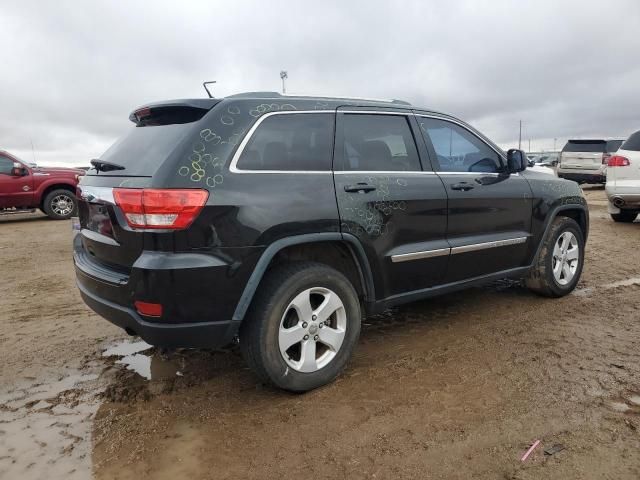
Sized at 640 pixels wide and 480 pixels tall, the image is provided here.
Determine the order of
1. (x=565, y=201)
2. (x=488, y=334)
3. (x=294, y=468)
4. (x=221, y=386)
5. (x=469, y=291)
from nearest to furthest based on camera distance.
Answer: (x=294, y=468) → (x=221, y=386) → (x=488, y=334) → (x=565, y=201) → (x=469, y=291)

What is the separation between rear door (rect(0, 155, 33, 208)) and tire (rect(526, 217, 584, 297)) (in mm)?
11098

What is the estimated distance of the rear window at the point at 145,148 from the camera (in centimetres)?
269

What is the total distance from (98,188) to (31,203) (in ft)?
33.5

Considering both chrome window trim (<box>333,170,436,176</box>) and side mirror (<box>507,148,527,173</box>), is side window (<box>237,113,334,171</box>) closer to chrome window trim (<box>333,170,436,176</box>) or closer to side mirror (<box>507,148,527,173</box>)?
chrome window trim (<box>333,170,436,176</box>)

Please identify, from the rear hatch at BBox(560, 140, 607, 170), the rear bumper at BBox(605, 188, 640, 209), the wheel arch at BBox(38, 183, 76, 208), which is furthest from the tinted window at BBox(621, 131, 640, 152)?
the wheel arch at BBox(38, 183, 76, 208)

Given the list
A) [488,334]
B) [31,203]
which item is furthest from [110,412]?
[31,203]

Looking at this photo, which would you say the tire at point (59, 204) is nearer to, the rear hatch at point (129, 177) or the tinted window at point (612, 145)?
the rear hatch at point (129, 177)

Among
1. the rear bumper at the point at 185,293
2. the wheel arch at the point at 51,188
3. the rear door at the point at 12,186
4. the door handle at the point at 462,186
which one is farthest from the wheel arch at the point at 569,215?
the rear door at the point at 12,186

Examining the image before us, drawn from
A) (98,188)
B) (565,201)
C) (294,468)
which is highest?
(98,188)

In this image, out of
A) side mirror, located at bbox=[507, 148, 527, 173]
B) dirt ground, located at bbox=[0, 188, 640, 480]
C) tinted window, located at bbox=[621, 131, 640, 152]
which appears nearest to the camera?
dirt ground, located at bbox=[0, 188, 640, 480]

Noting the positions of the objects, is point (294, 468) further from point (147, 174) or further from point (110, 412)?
point (147, 174)

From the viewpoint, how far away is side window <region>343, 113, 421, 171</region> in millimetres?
3221

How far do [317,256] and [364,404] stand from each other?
92 cm

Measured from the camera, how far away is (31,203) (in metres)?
11.5
